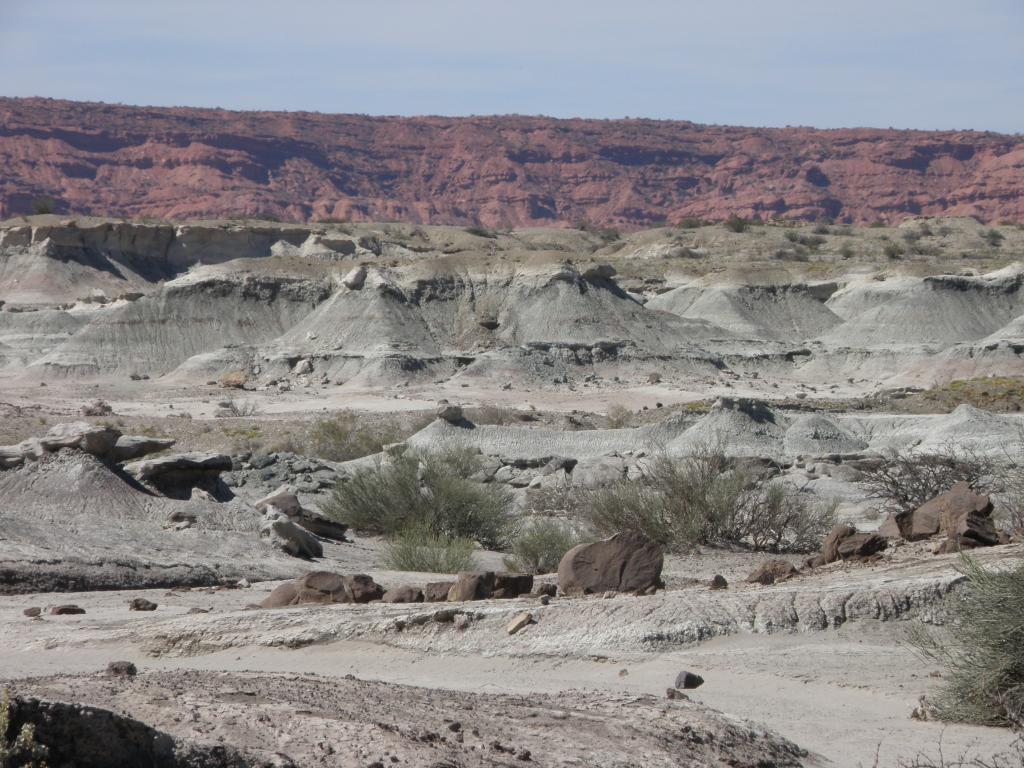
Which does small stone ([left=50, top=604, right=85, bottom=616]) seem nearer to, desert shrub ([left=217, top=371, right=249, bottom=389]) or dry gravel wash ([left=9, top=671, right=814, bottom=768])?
dry gravel wash ([left=9, top=671, right=814, bottom=768])

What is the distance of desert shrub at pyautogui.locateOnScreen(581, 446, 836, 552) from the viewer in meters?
17.7

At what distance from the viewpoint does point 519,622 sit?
9289 millimetres

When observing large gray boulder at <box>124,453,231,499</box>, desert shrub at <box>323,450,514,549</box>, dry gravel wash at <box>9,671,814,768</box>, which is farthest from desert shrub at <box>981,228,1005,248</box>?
dry gravel wash at <box>9,671,814,768</box>

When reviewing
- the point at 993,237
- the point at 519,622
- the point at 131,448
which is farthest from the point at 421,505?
the point at 993,237

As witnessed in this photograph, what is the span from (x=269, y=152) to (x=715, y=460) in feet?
505

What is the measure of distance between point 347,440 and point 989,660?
81.0 ft

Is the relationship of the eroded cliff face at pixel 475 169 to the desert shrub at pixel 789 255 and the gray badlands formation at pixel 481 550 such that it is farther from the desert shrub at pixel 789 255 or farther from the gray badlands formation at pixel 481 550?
the gray badlands formation at pixel 481 550

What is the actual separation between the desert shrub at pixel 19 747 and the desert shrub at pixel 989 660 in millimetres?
Answer: 4828

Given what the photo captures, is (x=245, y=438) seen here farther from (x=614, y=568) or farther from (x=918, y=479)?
(x=614, y=568)

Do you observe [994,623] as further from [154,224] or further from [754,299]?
[154,224]

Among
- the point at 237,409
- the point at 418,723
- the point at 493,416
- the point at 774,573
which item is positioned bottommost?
the point at 237,409

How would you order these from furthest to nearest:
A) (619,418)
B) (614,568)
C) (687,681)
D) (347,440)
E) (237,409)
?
(237,409), (619,418), (347,440), (614,568), (687,681)

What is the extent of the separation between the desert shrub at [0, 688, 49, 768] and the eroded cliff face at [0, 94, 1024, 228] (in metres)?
142

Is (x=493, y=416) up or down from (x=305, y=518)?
down
